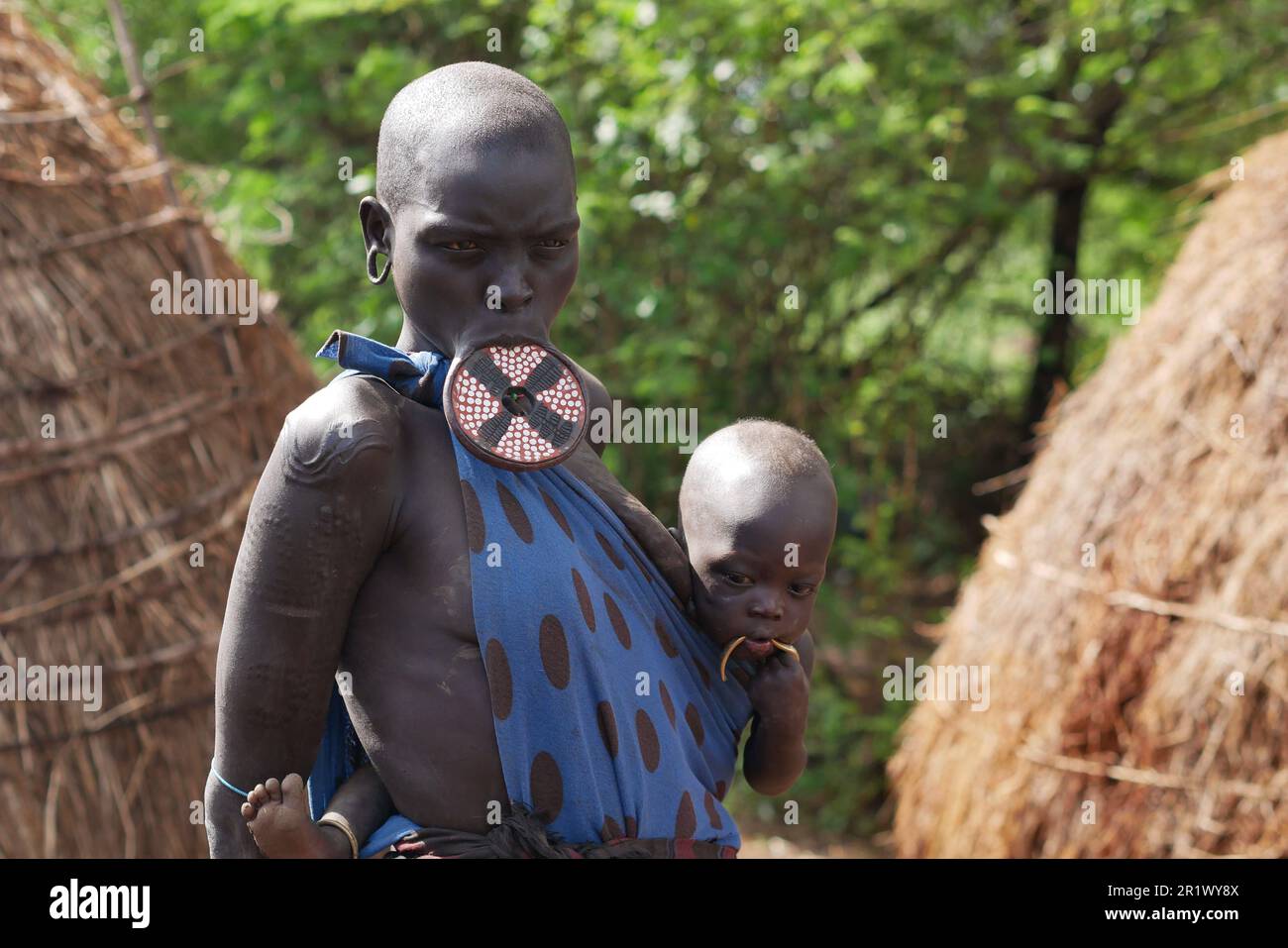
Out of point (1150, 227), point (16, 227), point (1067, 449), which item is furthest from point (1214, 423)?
point (16, 227)

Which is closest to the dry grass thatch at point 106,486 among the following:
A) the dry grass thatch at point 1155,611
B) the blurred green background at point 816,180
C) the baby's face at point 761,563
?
the blurred green background at point 816,180

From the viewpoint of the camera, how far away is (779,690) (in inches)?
77.5

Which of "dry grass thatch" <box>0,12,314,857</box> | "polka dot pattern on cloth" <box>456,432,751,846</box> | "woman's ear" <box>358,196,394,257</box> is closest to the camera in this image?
"polka dot pattern on cloth" <box>456,432,751,846</box>

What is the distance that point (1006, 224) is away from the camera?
7625 millimetres

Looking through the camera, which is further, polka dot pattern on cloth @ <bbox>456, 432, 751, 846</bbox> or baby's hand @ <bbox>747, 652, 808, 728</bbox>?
baby's hand @ <bbox>747, 652, 808, 728</bbox>

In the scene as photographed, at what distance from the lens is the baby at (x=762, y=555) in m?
1.88

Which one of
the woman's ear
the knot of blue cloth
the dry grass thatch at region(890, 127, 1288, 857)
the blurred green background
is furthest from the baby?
the blurred green background

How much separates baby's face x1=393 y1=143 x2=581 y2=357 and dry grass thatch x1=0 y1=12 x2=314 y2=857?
2.67 m

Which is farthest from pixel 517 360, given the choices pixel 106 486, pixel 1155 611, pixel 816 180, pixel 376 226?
pixel 816 180

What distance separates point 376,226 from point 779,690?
0.85 meters

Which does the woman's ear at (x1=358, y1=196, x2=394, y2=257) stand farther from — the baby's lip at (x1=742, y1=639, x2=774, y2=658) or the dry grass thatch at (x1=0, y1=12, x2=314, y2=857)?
the dry grass thatch at (x1=0, y1=12, x2=314, y2=857)

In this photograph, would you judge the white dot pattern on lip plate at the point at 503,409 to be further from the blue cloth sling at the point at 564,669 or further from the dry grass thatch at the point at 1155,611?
the dry grass thatch at the point at 1155,611

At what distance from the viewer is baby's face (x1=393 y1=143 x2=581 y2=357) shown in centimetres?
167

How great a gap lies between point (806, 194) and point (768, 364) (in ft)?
2.94
